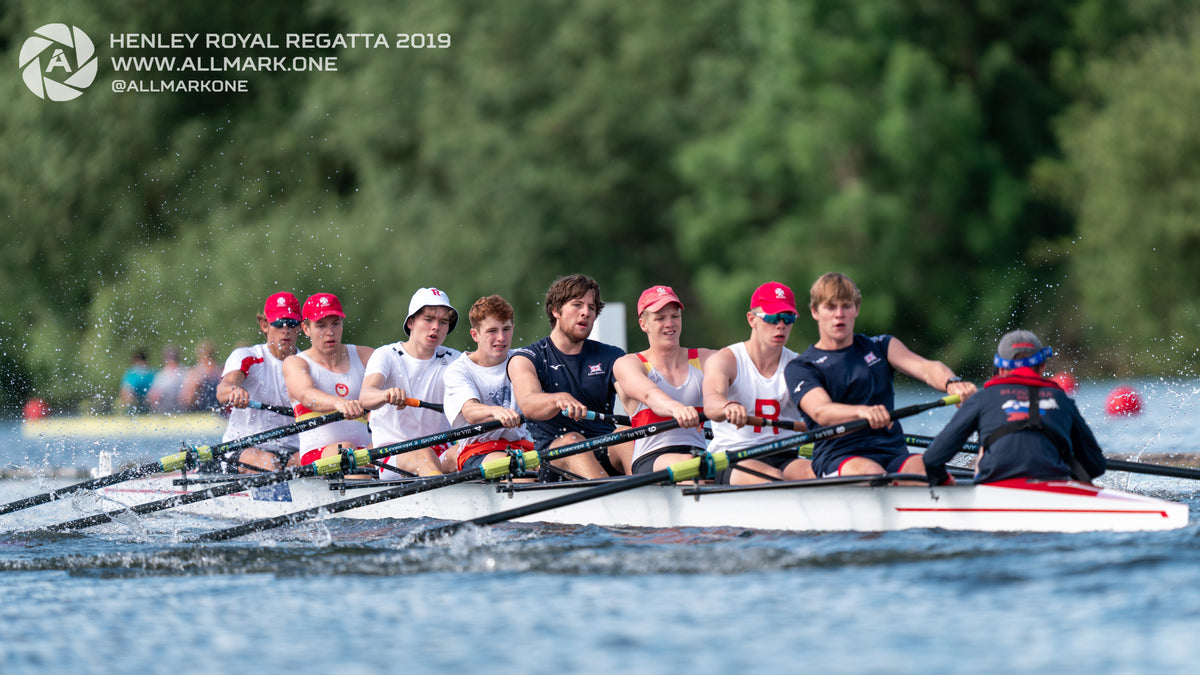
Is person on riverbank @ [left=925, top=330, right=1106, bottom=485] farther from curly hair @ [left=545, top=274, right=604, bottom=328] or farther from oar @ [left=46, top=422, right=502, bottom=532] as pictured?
oar @ [left=46, top=422, right=502, bottom=532]

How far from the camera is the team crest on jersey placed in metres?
6.04

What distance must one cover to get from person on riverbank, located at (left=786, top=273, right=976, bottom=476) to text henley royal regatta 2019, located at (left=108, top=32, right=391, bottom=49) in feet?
64.8

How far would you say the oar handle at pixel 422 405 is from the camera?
8.34 metres

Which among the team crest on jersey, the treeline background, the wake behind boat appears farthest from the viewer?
the treeline background

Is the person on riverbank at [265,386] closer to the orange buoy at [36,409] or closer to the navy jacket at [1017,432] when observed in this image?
the navy jacket at [1017,432]

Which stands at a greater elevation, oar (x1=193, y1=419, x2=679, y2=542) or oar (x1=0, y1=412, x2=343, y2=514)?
oar (x1=0, y1=412, x2=343, y2=514)

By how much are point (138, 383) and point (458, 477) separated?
14.8 m

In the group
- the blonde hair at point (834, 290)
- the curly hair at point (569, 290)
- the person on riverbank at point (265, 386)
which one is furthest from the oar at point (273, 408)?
the blonde hair at point (834, 290)

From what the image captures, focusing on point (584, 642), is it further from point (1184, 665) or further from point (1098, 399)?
point (1098, 399)

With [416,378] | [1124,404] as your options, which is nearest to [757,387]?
[416,378]

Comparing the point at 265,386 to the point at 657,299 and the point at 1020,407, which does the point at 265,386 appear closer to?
the point at 657,299

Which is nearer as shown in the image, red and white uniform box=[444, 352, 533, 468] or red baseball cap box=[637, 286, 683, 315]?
red baseball cap box=[637, 286, 683, 315]

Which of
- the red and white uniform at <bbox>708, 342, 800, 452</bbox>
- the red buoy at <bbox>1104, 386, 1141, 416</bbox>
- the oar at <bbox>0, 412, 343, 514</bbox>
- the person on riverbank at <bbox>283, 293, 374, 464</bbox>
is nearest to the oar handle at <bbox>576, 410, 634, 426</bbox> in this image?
the red and white uniform at <bbox>708, 342, 800, 452</bbox>

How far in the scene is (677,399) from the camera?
7.51 m
